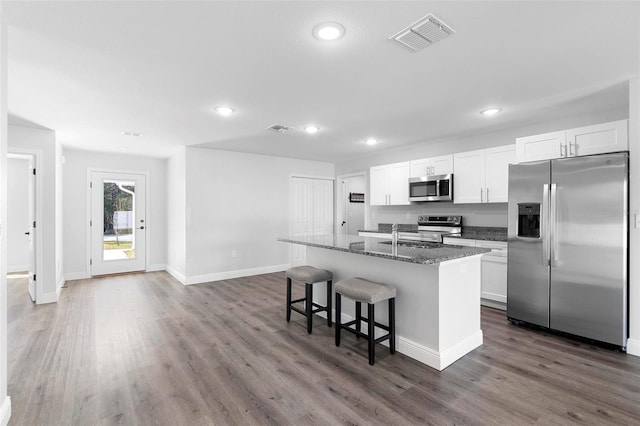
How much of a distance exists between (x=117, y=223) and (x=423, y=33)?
6.49m

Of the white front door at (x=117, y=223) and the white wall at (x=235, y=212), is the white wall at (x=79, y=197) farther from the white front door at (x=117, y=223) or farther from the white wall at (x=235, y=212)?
the white wall at (x=235, y=212)

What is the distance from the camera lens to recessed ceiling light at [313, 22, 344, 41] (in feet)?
6.26

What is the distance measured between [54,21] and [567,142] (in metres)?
4.36

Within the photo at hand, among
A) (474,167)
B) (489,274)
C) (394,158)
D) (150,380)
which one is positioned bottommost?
(150,380)

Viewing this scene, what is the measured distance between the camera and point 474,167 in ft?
14.9

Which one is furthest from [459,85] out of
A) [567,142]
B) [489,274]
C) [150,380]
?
[150,380]

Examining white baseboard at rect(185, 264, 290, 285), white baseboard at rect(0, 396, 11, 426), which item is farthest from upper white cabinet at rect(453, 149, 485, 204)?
white baseboard at rect(0, 396, 11, 426)

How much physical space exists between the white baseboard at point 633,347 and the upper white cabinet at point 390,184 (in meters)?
3.23

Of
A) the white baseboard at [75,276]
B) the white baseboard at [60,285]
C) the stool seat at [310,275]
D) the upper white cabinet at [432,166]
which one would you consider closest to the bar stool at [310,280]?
the stool seat at [310,275]

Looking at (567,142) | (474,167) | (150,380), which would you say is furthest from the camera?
(474,167)

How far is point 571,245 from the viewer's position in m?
3.06

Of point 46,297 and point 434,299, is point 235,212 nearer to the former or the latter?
point 46,297

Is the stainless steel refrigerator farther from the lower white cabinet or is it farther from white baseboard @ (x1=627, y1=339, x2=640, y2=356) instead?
the lower white cabinet

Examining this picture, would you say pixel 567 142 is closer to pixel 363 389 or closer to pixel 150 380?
pixel 363 389
